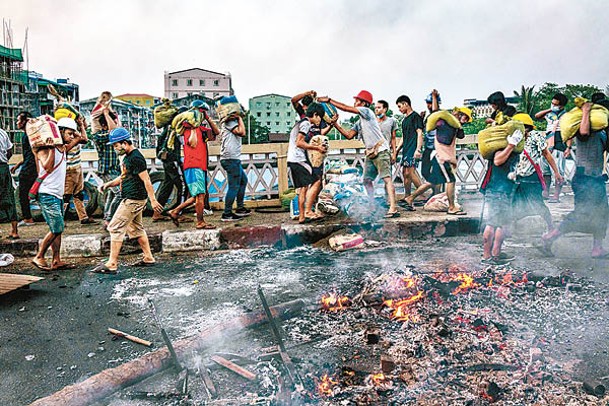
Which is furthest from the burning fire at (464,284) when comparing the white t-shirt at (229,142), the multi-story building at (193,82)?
the multi-story building at (193,82)

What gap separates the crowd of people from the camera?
20.1ft

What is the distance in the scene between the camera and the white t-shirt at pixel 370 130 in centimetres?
868

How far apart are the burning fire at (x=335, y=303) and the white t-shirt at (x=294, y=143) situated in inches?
147

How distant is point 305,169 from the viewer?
8.33 m

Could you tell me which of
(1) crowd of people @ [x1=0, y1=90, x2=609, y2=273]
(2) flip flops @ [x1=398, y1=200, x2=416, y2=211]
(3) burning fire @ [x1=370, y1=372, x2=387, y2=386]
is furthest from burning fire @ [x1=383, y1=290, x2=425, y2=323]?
(2) flip flops @ [x1=398, y1=200, x2=416, y2=211]

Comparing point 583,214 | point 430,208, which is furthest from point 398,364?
point 430,208

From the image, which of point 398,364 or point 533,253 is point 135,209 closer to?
point 398,364

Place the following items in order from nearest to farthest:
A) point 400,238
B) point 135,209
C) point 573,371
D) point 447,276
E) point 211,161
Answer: point 573,371, point 447,276, point 135,209, point 400,238, point 211,161

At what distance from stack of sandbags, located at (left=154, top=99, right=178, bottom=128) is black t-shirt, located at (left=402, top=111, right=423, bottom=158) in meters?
4.58

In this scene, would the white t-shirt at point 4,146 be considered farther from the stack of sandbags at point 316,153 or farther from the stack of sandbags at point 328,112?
the stack of sandbags at point 328,112

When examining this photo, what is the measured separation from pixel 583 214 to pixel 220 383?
198 inches

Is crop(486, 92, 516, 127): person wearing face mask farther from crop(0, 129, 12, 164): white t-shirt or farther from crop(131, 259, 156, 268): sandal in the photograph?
crop(0, 129, 12, 164): white t-shirt

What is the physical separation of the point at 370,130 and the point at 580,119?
354 centimetres

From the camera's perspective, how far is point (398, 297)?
487cm
